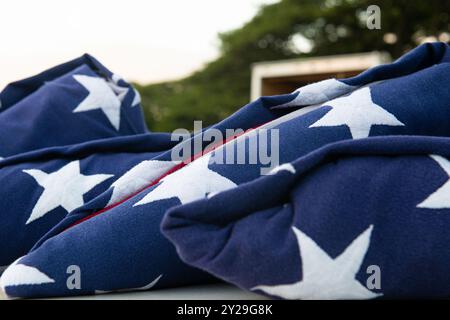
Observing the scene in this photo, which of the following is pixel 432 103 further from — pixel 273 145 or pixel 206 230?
pixel 206 230

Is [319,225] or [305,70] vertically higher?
[305,70]

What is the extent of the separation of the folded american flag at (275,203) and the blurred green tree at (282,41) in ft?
17.4

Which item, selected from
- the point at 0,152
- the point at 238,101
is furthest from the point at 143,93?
the point at 0,152

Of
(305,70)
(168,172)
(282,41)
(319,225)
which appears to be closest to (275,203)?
(319,225)

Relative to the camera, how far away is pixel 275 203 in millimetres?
458

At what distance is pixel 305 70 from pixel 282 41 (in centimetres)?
228

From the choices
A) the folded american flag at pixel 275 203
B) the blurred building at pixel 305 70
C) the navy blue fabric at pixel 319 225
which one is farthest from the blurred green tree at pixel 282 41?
the navy blue fabric at pixel 319 225

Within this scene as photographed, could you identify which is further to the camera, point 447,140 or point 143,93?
point 143,93

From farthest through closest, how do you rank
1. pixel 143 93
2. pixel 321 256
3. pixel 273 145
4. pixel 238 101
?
pixel 143 93, pixel 238 101, pixel 273 145, pixel 321 256

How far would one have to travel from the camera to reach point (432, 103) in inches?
22.7

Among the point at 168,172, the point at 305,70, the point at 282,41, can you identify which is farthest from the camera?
the point at 282,41

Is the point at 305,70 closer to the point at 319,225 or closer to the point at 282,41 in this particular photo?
the point at 282,41

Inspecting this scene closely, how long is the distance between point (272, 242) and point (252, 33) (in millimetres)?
7089

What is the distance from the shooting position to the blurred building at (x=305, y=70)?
465 cm
